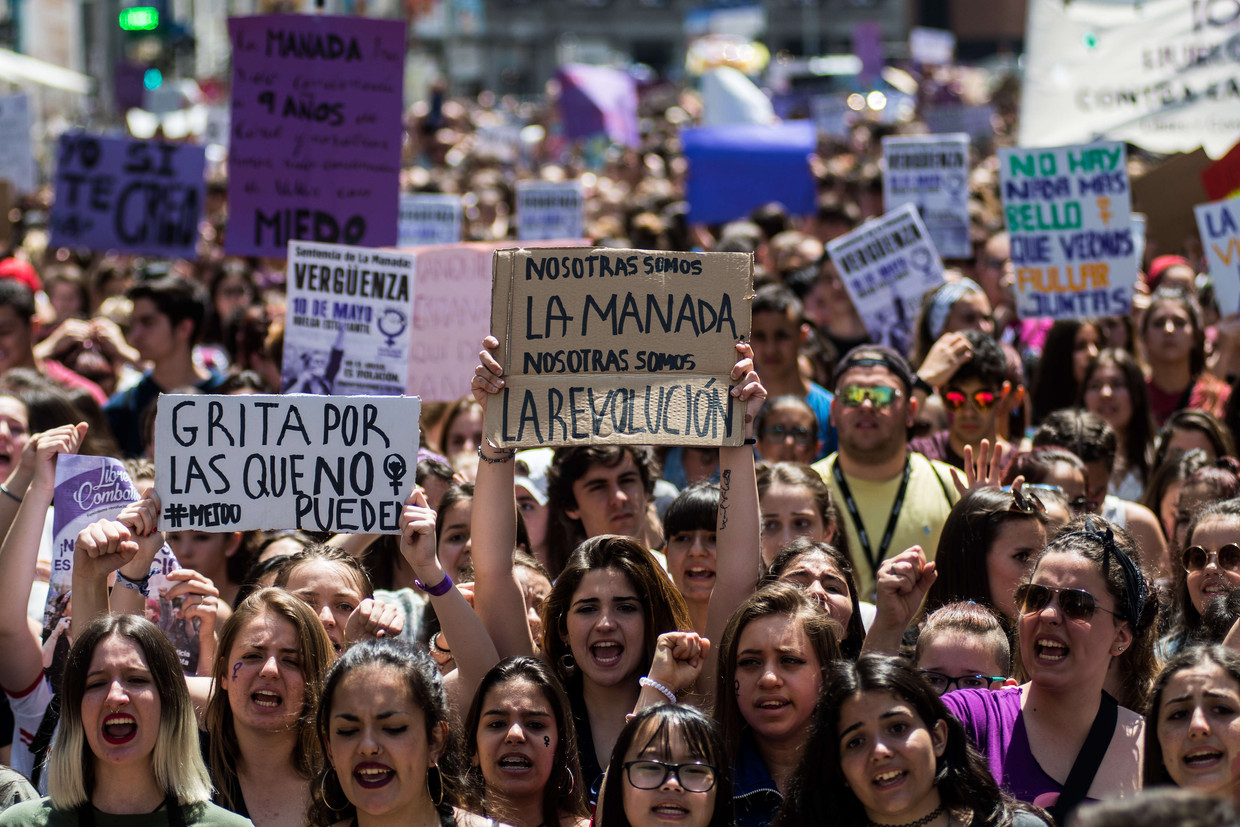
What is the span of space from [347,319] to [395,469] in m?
1.92

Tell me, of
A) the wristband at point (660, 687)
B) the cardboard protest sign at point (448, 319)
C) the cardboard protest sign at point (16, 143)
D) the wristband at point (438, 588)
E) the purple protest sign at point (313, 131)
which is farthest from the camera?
the cardboard protest sign at point (16, 143)

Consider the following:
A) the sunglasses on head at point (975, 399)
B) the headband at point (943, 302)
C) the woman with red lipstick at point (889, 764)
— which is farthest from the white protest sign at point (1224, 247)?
the woman with red lipstick at point (889, 764)

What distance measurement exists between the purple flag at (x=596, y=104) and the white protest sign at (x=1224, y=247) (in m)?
13.8

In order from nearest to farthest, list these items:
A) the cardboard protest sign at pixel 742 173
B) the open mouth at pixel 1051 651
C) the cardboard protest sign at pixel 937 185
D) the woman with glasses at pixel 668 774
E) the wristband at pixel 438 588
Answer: the woman with glasses at pixel 668 774 → the open mouth at pixel 1051 651 → the wristband at pixel 438 588 → the cardboard protest sign at pixel 937 185 → the cardboard protest sign at pixel 742 173

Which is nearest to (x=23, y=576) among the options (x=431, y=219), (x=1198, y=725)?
(x=1198, y=725)

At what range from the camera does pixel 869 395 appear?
5973 mm

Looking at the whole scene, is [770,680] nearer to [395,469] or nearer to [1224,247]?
[395,469]

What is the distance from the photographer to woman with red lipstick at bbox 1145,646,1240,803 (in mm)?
3482

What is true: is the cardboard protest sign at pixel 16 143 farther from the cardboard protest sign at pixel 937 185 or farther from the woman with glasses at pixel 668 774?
the woman with glasses at pixel 668 774

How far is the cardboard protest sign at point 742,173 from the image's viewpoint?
46.7ft

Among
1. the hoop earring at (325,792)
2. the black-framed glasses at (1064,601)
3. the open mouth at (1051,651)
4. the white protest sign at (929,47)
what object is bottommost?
the hoop earring at (325,792)

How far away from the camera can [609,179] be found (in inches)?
766

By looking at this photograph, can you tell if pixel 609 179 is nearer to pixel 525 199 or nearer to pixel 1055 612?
pixel 525 199

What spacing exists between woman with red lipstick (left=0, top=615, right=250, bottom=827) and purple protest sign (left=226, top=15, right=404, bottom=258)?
4.14m
